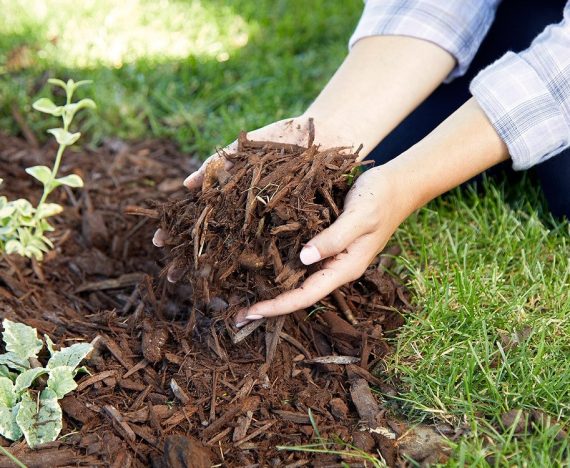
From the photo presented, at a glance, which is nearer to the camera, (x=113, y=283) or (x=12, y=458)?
(x=12, y=458)

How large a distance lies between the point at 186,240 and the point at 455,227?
121 centimetres

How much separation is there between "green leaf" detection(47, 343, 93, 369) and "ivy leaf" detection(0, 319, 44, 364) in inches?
2.9

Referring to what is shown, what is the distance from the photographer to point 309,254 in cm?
205

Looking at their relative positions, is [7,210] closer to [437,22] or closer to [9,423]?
[9,423]

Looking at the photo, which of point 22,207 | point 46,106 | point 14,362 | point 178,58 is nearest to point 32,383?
point 14,362

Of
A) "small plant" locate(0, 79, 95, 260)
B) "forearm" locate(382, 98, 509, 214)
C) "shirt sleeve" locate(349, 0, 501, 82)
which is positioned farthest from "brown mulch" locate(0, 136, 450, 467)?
"shirt sleeve" locate(349, 0, 501, 82)

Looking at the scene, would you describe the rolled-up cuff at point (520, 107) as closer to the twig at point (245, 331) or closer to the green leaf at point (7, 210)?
the twig at point (245, 331)

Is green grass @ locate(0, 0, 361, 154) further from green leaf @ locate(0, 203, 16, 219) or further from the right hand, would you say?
green leaf @ locate(0, 203, 16, 219)

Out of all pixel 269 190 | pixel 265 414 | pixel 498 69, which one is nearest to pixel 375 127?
pixel 498 69

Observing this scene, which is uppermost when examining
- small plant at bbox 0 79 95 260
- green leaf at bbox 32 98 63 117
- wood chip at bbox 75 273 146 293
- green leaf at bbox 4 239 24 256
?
green leaf at bbox 32 98 63 117

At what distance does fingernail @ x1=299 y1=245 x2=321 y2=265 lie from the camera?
80.8 inches

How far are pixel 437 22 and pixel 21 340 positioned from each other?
2.04 metres

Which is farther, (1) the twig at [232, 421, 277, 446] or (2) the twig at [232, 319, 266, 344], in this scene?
(2) the twig at [232, 319, 266, 344]

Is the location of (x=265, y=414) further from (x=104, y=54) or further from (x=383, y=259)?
(x=104, y=54)
